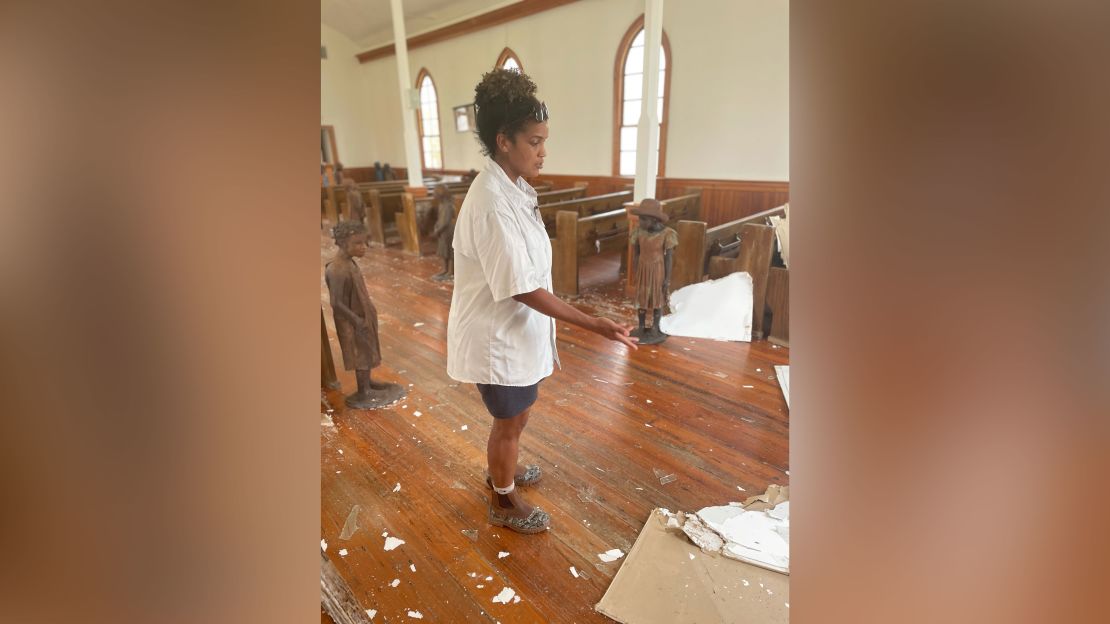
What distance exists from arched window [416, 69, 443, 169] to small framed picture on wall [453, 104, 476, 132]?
63 centimetres

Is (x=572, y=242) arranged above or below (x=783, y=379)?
above

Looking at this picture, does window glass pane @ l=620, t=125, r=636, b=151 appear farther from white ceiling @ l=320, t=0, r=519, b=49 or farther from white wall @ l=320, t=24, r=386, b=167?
white wall @ l=320, t=24, r=386, b=167

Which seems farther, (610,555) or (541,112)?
(610,555)

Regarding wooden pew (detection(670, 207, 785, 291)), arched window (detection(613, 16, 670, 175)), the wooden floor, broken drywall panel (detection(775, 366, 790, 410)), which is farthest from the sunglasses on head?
arched window (detection(613, 16, 670, 175))

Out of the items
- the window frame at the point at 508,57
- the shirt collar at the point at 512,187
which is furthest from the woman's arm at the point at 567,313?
the window frame at the point at 508,57

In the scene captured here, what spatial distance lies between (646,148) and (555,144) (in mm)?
3940

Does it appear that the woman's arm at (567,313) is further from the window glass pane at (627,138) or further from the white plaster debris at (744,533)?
the window glass pane at (627,138)

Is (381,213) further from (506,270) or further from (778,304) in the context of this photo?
(506,270)

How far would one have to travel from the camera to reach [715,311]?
3.50 metres

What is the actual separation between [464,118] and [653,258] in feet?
22.7
